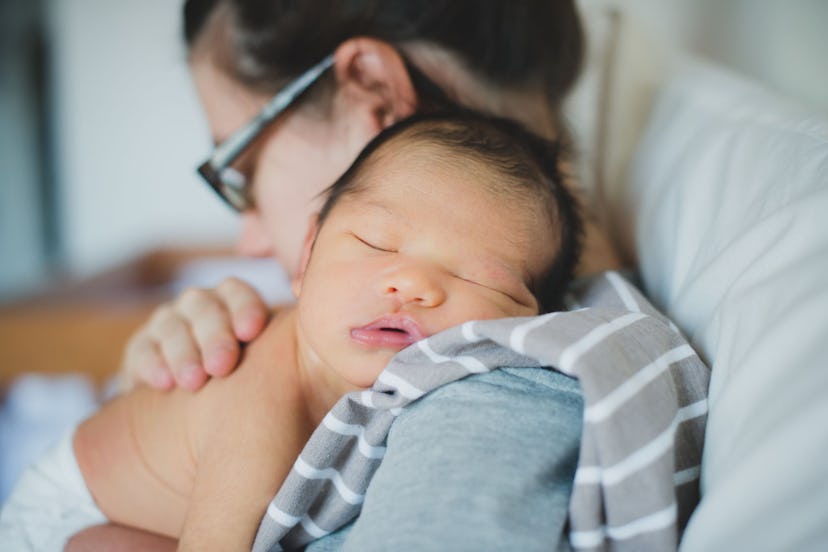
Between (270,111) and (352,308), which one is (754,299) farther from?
(270,111)

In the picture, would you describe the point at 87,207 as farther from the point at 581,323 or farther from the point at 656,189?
the point at 581,323

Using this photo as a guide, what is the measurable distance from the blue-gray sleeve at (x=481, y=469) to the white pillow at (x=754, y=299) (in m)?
0.09

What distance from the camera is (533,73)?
1002 mm

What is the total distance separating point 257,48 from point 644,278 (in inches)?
22.5

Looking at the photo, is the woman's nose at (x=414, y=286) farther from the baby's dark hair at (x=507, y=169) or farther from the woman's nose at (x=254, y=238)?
the woman's nose at (x=254, y=238)

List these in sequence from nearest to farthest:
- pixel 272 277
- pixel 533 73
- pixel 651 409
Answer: pixel 651 409 < pixel 533 73 < pixel 272 277

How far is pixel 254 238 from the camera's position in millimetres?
1031

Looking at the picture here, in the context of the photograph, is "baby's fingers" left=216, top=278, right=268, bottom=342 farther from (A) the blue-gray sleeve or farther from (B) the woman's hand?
(A) the blue-gray sleeve

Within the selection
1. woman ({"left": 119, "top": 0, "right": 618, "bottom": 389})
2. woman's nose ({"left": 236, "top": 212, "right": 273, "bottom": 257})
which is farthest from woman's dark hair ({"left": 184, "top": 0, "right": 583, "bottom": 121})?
woman's nose ({"left": 236, "top": 212, "right": 273, "bottom": 257})

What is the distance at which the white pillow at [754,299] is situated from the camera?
357 mm

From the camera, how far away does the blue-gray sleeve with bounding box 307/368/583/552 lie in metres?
0.38

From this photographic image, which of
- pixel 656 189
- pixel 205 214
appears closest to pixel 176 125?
pixel 205 214

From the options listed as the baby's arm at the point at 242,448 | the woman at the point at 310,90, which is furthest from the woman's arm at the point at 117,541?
the baby's arm at the point at 242,448

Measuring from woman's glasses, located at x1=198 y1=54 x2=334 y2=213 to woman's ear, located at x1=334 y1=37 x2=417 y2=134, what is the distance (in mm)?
30
